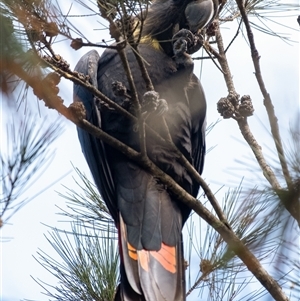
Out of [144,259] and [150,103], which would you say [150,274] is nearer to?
[144,259]

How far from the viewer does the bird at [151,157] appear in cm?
287

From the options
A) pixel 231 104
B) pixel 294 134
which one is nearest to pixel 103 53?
pixel 231 104

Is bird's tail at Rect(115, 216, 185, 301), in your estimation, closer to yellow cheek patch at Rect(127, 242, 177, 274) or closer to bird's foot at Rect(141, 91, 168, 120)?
yellow cheek patch at Rect(127, 242, 177, 274)

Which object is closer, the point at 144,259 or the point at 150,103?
the point at 150,103

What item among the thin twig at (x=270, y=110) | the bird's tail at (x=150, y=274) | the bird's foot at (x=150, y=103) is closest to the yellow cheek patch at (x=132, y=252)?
the bird's tail at (x=150, y=274)

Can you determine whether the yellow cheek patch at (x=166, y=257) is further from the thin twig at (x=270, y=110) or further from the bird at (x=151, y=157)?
the thin twig at (x=270, y=110)

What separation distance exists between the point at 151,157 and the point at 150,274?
22.0 inches

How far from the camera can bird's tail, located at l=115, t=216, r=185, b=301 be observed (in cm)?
279

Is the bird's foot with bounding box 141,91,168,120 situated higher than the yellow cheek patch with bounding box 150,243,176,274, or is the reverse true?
the bird's foot with bounding box 141,91,168,120

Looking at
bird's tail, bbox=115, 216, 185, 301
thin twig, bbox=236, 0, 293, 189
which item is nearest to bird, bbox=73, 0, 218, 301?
bird's tail, bbox=115, 216, 185, 301

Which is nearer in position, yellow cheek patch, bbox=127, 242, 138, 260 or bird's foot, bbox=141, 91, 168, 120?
bird's foot, bbox=141, 91, 168, 120

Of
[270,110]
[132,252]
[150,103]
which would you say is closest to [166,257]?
[132,252]

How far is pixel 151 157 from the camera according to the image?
3.13 m

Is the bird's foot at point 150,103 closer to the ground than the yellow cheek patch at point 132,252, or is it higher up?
higher up
